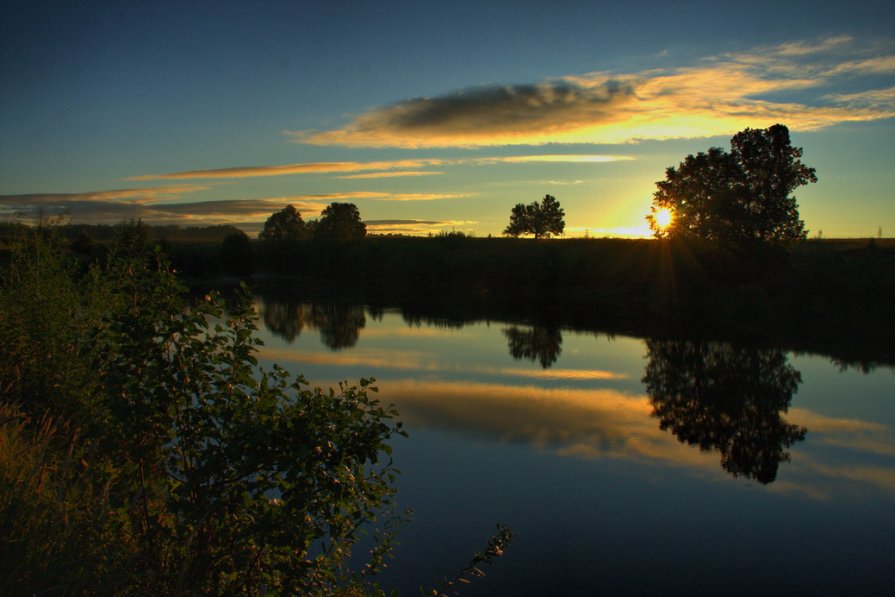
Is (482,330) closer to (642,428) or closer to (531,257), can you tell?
(642,428)

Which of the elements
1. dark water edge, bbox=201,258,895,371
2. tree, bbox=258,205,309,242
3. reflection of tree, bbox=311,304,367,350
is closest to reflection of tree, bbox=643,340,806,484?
dark water edge, bbox=201,258,895,371

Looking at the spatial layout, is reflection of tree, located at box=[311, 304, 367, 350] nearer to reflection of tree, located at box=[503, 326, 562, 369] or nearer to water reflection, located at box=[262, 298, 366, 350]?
water reflection, located at box=[262, 298, 366, 350]

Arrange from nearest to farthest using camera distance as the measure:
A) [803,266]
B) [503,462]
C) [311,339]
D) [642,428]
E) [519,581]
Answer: [519,581]
[503,462]
[642,428]
[311,339]
[803,266]

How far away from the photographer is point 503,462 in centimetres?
1180

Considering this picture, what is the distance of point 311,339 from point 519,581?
20.1 meters

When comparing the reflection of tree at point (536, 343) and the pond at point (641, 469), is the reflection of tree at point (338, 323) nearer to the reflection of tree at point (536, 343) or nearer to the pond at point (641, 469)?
the pond at point (641, 469)

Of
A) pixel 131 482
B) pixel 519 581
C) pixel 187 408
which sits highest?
pixel 187 408

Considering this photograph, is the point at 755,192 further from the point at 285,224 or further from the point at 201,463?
the point at 285,224

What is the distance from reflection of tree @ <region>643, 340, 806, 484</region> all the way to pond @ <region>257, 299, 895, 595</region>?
0.07 metres

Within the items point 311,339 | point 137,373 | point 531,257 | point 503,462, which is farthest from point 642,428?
point 531,257

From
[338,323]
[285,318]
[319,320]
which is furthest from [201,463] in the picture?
[285,318]

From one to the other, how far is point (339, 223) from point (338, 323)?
45.1m

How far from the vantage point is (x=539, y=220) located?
7788 centimetres

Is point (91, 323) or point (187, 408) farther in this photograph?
point (91, 323)
